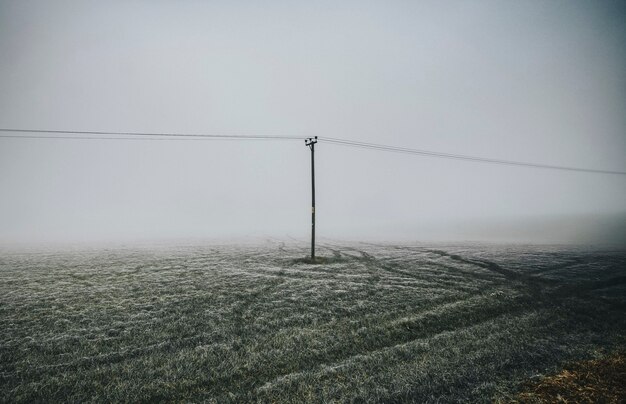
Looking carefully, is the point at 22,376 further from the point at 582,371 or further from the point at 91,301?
the point at 582,371

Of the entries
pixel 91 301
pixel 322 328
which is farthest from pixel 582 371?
pixel 91 301

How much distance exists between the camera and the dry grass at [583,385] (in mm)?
6492

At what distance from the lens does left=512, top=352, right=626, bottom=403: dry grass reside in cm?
649

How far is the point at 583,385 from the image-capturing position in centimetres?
701

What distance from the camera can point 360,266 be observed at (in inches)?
929

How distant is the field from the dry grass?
1.34ft

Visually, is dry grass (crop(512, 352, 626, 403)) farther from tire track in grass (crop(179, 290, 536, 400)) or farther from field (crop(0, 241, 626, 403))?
tire track in grass (crop(179, 290, 536, 400))

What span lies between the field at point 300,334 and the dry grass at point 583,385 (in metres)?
0.41

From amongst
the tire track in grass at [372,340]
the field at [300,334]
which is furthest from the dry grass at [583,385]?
the tire track in grass at [372,340]

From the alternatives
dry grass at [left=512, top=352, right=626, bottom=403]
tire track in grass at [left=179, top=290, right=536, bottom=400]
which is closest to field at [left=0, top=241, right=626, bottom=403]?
tire track in grass at [left=179, top=290, right=536, bottom=400]

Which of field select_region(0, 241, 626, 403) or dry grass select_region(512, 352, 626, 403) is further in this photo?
field select_region(0, 241, 626, 403)

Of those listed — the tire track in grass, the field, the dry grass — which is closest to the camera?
the dry grass

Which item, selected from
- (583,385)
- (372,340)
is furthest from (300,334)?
(583,385)

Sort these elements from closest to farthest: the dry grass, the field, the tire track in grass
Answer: the dry grass → the field → the tire track in grass
